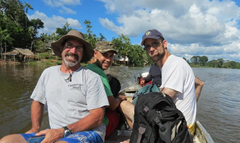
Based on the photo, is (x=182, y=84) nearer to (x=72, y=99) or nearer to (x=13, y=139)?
(x=72, y=99)

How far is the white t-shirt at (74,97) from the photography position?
2.04 metres

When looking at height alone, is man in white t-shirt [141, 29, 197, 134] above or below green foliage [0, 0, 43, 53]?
below

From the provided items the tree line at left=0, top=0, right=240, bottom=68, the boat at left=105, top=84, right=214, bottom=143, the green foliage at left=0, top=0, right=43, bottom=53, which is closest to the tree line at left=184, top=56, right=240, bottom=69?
the tree line at left=0, top=0, right=240, bottom=68

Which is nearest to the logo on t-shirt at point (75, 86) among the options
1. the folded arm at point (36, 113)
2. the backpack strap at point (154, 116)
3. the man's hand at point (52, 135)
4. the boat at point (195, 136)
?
the man's hand at point (52, 135)

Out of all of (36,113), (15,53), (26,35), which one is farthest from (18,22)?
(36,113)

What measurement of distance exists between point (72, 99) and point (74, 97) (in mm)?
37

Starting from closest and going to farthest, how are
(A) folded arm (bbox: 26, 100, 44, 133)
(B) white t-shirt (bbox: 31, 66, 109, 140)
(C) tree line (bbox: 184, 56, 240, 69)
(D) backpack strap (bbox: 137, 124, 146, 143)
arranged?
1. (D) backpack strap (bbox: 137, 124, 146, 143)
2. (B) white t-shirt (bbox: 31, 66, 109, 140)
3. (A) folded arm (bbox: 26, 100, 44, 133)
4. (C) tree line (bbox: 184, 56, 240, 69)

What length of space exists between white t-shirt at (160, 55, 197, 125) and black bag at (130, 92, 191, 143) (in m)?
0.45

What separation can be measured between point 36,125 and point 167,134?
1.75m

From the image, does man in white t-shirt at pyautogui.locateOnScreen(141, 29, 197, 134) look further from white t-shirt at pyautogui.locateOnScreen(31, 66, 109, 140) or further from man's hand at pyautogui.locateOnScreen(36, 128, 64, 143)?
man's hand at pyautogui.locateOnScreen(36, 128, 64, 143)

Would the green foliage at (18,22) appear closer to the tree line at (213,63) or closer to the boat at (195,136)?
the boat at (195,136)

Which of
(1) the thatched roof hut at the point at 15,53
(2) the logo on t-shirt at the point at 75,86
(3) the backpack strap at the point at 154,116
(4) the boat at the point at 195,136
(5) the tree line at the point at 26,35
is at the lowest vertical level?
(4) the boat at the point at 195,136

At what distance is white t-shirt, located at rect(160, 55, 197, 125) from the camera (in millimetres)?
2119

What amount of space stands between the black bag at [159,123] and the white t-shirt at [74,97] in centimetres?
52
